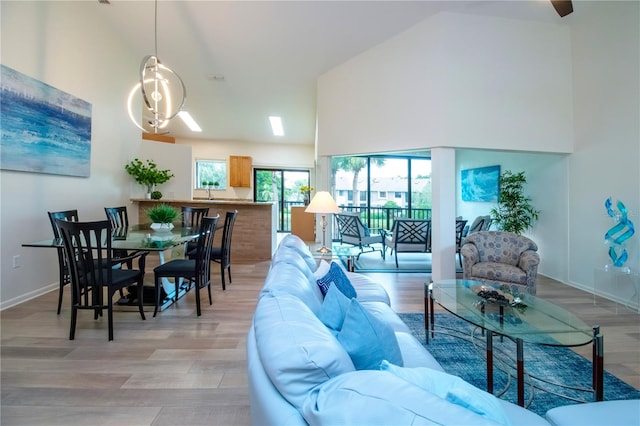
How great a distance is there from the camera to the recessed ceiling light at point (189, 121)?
277 inches

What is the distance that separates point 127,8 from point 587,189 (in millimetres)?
6912

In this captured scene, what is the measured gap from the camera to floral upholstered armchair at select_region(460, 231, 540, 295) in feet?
10.2

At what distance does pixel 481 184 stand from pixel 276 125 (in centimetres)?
528

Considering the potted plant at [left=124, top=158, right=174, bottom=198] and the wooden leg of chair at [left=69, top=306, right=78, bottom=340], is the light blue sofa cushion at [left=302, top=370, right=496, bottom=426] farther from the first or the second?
the potted plant at [left=124, top=158, right=174, bottom=198]

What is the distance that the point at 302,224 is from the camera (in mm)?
7738

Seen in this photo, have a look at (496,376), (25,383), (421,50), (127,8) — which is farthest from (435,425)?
(127,8)

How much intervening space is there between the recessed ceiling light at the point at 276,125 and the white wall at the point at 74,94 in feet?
10.2

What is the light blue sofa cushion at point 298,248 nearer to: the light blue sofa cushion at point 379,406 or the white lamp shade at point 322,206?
the white lamp shade at point 322,206

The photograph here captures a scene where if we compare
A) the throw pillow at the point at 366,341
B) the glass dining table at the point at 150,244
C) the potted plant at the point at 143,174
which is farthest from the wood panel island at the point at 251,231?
the throw pillow at the point at 366,341

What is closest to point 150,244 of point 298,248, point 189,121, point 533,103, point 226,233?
point 226,233

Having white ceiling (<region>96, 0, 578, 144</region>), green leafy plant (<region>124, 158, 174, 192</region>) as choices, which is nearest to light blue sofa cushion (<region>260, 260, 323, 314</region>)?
white ceiling (<region>96, 0, 578, 144</region>)

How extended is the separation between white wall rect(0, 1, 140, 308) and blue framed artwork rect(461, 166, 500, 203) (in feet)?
23.2

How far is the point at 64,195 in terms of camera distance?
3672mm

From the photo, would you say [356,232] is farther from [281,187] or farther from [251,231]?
[281,187]
